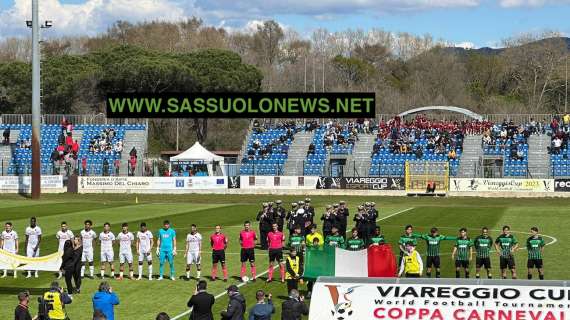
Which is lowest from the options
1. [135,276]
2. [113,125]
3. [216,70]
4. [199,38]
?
[135,276]

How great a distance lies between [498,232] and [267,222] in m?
12.4

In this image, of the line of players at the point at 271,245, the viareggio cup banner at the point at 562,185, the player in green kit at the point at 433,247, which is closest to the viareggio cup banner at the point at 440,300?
the line of players at the point at 271,245

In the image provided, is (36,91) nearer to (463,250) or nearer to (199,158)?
(199,158)

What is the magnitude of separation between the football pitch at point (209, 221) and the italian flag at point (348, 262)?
1.27m

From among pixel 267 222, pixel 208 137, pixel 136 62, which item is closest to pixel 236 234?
pixel 267 222

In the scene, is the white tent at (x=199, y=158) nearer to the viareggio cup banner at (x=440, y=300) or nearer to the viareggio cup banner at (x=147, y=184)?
the viareggio cup banner at (x=147, y=184)

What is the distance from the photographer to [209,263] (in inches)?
1201

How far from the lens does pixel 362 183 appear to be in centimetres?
6575

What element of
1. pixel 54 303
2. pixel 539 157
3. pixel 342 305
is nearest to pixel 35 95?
pixel 539 157

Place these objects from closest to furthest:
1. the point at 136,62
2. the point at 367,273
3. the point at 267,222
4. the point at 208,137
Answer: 1. the point at 367,273
2. the point at 267,222
3. the point at 136,62
4. the point at 208,137

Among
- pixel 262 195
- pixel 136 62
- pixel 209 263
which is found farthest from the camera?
pixel 136 62

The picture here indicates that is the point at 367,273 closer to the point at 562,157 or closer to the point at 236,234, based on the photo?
the point at 236,234

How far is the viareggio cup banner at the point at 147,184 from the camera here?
220 feet

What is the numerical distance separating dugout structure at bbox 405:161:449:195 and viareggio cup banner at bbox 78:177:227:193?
42.5ft
